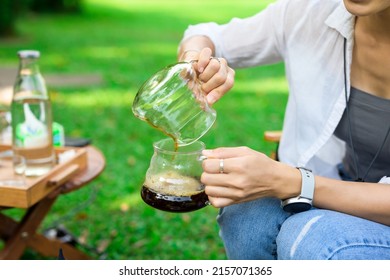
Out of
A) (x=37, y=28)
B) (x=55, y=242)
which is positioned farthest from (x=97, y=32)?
(x=55, y=242)

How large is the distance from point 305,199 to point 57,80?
617 cm

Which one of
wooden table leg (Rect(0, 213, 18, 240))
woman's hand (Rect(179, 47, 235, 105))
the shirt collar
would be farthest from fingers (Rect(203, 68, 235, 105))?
wooden table leg (Rect(0, 213, 18, 240))

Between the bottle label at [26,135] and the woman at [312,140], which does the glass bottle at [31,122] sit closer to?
the bottle label at [26,135]

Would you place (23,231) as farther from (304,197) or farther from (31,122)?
(304,197)

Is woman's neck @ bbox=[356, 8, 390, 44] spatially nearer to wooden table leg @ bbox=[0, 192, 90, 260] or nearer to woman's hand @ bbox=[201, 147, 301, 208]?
woman's hand @ bbox=[201, 147, 301, 208]

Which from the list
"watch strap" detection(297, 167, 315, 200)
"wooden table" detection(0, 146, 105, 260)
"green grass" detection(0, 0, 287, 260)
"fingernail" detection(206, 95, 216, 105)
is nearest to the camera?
"watch strap" detection(297, 167, 315, 200)

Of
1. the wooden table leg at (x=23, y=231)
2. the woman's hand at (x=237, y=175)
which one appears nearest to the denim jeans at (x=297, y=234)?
the woman's hand at (x=237, y=175)

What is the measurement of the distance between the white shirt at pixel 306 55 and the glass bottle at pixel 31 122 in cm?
74

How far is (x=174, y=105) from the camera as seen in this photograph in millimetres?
1757

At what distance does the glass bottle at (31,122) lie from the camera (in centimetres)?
248

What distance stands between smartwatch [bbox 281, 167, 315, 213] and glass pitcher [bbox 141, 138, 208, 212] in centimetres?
28

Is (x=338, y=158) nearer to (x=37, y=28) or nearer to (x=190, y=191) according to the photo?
(x=190, y=191)

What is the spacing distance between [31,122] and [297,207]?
1282 mm

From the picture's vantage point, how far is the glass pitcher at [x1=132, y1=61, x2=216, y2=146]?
1.75 meters
